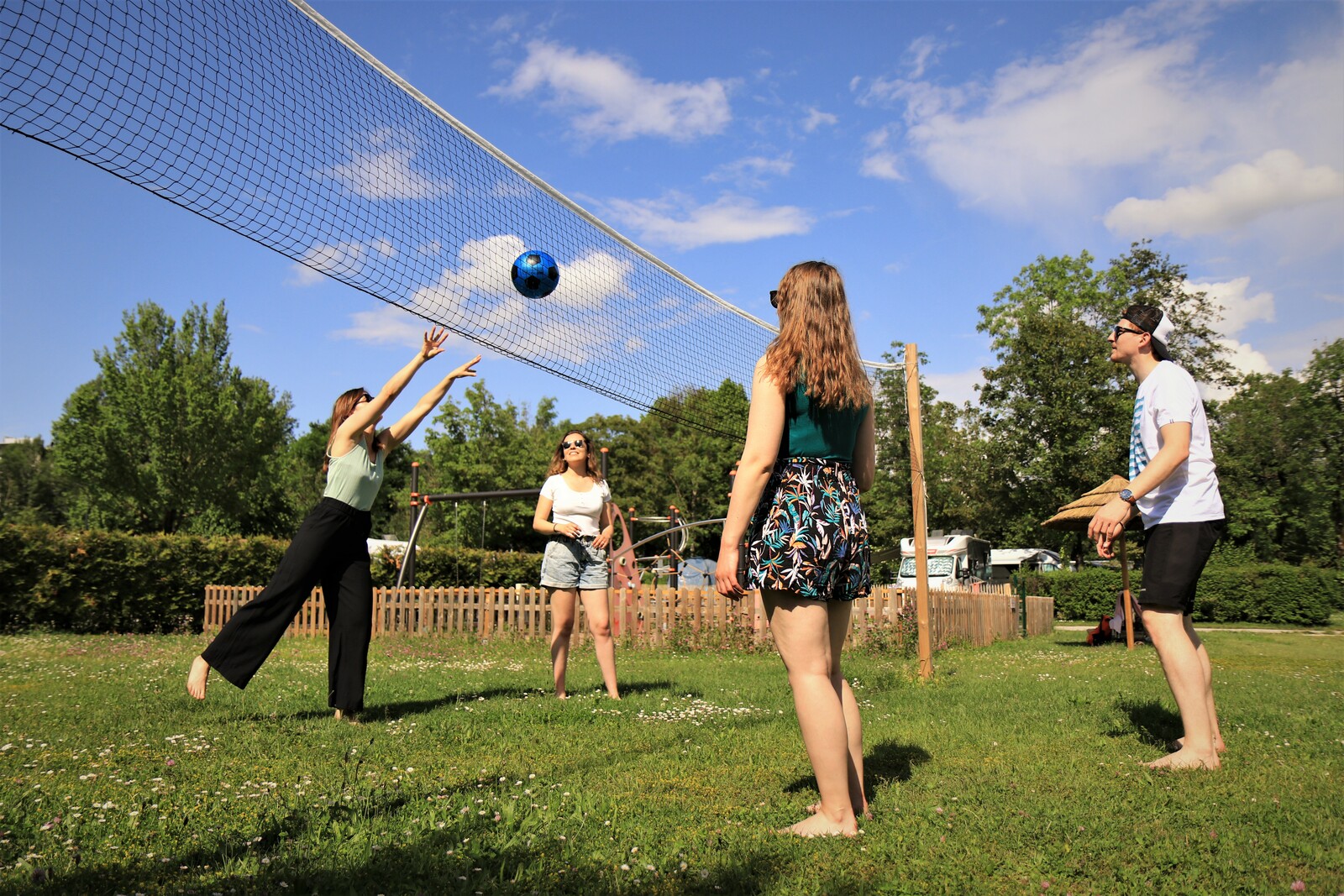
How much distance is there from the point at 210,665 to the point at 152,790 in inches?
69.8

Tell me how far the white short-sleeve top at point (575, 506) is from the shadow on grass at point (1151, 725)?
3612 mm

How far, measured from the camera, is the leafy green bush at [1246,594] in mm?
22844

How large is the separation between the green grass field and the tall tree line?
26.1 metres

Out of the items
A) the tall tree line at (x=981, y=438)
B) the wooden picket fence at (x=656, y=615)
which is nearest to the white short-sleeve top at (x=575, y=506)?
the wooden picket fence at (x=656, y=615)

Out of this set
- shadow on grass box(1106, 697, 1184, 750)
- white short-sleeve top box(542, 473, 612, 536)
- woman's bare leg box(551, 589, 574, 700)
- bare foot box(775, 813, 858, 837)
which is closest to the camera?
bare foot box(775, 813, 858, 837)

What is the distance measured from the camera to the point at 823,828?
3045 millimetres

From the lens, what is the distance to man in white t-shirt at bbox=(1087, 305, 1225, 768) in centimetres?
414

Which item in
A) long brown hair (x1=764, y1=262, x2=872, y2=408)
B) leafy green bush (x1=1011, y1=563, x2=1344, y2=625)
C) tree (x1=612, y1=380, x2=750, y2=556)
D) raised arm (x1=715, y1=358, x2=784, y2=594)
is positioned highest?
tree (x1=612, y1=380, x2=750, y2=556)

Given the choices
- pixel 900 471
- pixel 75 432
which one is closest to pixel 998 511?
pixel 900 471

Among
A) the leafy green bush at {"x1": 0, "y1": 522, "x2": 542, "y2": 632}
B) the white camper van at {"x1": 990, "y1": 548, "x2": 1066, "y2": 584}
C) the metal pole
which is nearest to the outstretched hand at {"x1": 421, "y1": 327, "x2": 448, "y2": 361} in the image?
the metal pole

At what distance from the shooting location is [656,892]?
98.7 inches

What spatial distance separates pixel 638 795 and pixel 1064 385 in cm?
3031

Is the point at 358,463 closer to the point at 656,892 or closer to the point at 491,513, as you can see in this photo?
the point at 656,892

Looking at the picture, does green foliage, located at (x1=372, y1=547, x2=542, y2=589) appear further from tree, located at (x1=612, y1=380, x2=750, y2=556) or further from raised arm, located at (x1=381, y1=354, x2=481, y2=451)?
tree, located at (x1=612, y1=380, x2=750, y2=556)
